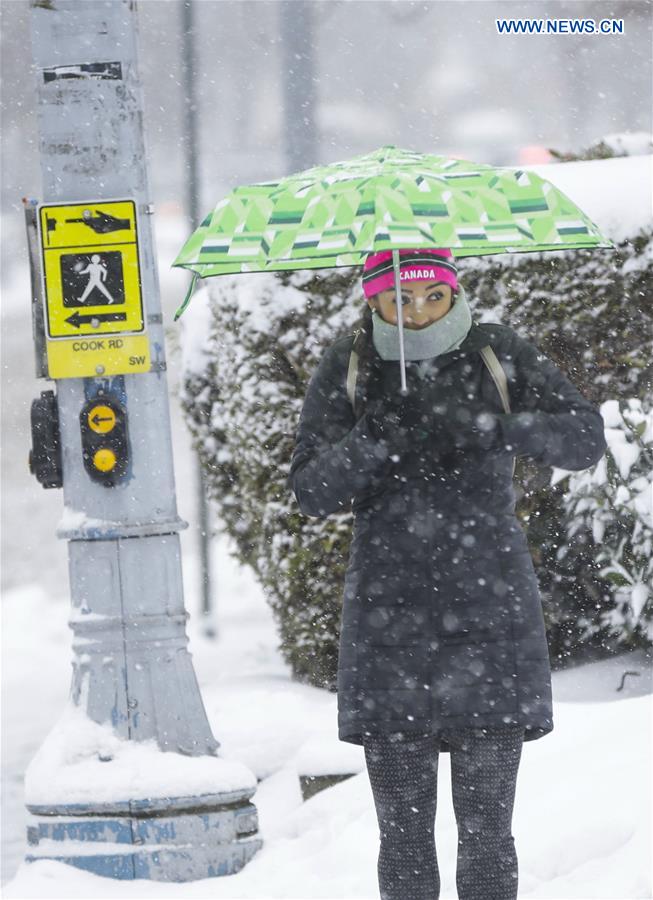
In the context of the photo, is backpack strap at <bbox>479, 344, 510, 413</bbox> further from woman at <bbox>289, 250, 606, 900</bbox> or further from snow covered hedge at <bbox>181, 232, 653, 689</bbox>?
snow covered hedge at <bbox>181, 232, 653, 689</bbox>

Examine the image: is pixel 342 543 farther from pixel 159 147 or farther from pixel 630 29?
pixel 630 29

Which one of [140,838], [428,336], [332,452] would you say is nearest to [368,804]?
[140,838]

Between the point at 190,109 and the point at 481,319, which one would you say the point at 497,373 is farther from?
the point at 190,109

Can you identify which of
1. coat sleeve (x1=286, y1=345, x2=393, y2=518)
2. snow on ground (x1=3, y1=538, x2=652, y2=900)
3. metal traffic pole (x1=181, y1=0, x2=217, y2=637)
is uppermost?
metal traffic pole (x1=181, y1=0, x2=217, y2=637)

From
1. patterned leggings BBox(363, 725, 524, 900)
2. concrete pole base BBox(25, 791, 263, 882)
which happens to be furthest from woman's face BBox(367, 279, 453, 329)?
concrete pole base BBox(25, 791, 263, 882)

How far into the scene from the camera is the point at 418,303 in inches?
120

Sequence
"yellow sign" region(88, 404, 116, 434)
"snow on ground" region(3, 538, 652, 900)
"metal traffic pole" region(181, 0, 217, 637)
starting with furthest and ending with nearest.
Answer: "metal traffic pole" region(181, 0, 217, 637) → "yellow sign" region(88, 404, 116, 434) → "snow on ground" region(3, 538, 652, 900)

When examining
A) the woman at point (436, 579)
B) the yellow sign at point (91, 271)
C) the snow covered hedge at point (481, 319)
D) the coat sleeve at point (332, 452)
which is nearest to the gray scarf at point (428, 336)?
the woman at point (436, 579)

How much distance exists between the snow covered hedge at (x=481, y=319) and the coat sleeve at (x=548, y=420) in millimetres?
2901

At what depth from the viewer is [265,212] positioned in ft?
10.8

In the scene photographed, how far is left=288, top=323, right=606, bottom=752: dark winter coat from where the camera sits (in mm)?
2967

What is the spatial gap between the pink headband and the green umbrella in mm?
51

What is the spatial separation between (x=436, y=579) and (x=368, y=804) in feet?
7.83

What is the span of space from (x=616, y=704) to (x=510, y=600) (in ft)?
7.84
